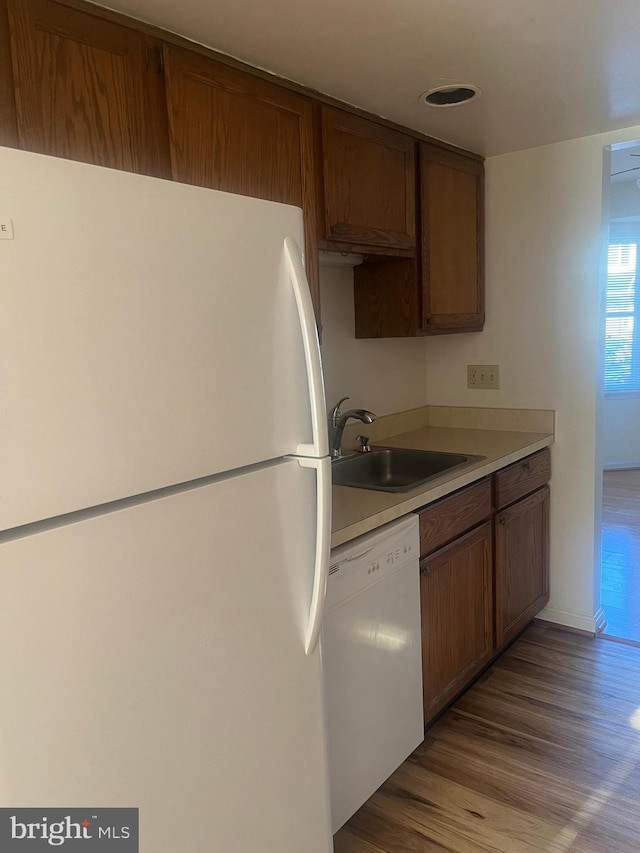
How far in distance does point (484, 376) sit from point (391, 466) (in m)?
0.74

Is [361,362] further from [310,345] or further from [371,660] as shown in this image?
[310,345]

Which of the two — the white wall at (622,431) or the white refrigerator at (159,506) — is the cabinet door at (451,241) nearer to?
the white refrigerator at (159,506)

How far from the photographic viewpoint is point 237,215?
42.3 inches

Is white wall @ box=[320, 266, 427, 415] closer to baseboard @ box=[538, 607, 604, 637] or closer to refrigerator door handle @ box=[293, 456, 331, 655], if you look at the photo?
baseboard @ box=[538, 607, 604, 637]

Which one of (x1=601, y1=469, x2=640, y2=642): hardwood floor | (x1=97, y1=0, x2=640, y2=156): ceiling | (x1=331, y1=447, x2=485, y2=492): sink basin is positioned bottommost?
(x1=601, y1=469, x2=640, y2=642): hardwood floor

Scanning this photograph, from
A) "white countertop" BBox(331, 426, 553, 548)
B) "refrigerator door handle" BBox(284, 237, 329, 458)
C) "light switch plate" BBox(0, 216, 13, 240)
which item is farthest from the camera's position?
"white countertop" BBox(331, 426, 553, 548)

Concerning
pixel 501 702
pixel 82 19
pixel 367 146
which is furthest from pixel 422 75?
pixel 501 702

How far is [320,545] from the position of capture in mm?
1213

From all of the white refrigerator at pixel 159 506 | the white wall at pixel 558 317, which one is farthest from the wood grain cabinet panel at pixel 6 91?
the white wall at pixel 558 317

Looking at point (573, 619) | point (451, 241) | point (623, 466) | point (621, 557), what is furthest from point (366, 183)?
point (623, 466)

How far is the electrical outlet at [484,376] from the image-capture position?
118 inches

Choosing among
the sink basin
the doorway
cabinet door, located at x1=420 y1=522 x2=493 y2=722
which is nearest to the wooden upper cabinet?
the sink basin

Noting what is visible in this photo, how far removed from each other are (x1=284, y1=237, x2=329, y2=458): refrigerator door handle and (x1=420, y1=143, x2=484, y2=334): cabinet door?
1.45 m

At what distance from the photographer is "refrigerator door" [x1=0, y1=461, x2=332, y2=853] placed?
2.72 feet
